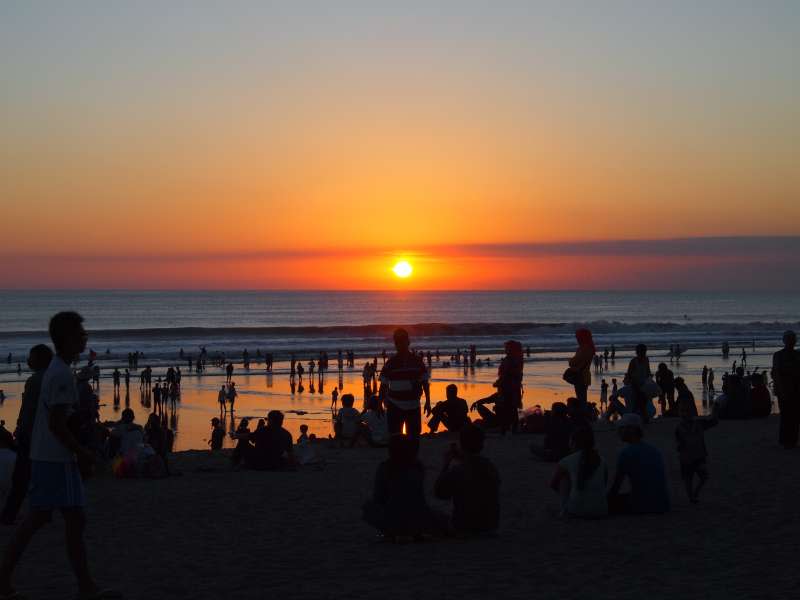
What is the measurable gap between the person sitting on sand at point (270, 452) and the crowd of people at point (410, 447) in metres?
0.02

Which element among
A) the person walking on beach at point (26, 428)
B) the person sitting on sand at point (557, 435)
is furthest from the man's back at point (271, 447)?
the person walking on beach at point (26, 428)

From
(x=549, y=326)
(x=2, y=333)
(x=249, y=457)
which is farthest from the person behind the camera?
(x=549, y=326)

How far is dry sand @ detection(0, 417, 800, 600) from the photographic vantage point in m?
6.77

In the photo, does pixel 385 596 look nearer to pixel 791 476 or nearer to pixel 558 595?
pixel 558 595

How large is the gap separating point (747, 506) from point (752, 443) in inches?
232

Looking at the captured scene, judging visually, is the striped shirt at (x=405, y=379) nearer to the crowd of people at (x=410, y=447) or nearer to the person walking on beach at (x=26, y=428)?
the crowd of people at (x=410, y=447)

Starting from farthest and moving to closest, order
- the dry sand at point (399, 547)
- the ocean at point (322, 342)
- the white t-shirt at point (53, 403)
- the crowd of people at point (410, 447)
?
1. the ocean at point (322, 342)
2. the dry sand at point (399, 547)
3. the crowd of people at point (410, 447)
4. the white t-shirt at point (53, 403)

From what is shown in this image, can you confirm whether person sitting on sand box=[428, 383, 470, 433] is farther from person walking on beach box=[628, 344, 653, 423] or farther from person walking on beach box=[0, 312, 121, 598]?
person walking on beach box=[0, 312, 121, 598]

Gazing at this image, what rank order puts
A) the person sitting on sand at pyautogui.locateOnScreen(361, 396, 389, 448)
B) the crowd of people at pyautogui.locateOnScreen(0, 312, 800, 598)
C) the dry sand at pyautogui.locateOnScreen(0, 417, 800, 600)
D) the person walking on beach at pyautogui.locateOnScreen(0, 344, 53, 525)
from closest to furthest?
the crowd of people at pyautogui.locateOnScreen(0, 312, 800, 598) < the dry sand at pyautogui.locateOnScreen(0, 417, 800, 600) < the person walking on beach at pyautogui.locateOnScreen(0, 344, 53, 525) < the person sitting on sand at pyautogui.locateOnScreen(361, 396, 389, 448)

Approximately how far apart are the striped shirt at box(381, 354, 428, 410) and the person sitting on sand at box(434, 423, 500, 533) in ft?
10.9

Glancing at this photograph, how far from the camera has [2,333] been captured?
10544 cm

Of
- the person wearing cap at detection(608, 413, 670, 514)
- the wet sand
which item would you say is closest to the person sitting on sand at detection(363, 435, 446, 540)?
the person wearing cap at detection(608, 413, 670, 514)

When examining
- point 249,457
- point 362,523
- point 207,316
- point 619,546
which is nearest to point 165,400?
point 249,457

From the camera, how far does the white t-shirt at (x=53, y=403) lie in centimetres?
596
